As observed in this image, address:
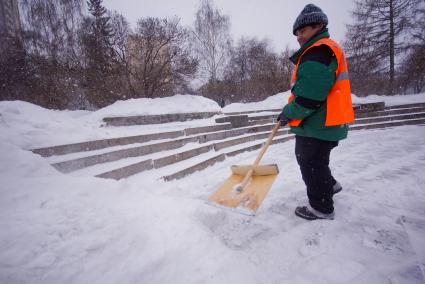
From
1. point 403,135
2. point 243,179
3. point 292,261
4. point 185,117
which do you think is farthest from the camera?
point 185,117

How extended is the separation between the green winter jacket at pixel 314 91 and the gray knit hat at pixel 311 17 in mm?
108

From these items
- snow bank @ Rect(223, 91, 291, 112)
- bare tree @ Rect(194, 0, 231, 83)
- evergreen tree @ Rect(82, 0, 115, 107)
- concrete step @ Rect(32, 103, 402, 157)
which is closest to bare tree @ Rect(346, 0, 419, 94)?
snow bank @ Rect(223, 91, 291, 112)

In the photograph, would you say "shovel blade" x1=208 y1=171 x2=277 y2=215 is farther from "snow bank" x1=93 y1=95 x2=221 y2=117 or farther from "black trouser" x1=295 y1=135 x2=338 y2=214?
"snow bank" x1=93 y1=95 x2=221 y2=117

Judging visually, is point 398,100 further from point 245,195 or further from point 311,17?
point 245,195

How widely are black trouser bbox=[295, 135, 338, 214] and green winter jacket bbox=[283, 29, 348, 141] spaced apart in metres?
0.09

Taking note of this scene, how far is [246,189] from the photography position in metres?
2.28

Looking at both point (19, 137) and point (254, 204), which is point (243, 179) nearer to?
point (254, 204)

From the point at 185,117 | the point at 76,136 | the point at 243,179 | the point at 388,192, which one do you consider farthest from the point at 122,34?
the point at 388,192

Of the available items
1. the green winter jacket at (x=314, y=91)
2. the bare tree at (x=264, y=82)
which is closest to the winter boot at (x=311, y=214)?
the green winter jacket at (x=314, y=91)

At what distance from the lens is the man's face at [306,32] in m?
2.02

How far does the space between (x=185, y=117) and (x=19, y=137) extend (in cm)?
405

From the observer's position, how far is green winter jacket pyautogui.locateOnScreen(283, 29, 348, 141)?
1.84m

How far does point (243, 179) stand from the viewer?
248cm

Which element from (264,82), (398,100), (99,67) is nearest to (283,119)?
(99,67)
